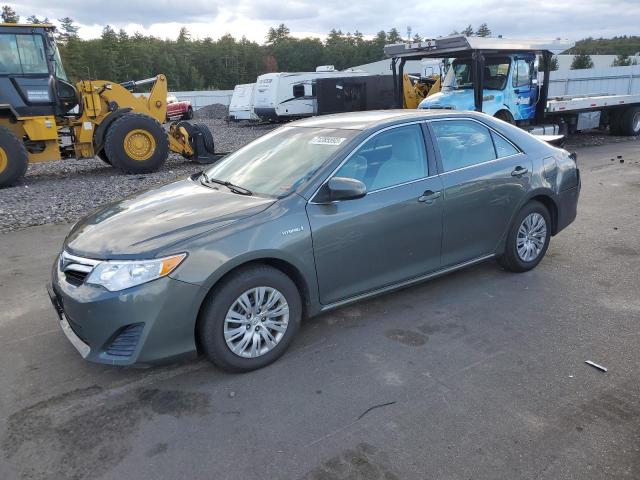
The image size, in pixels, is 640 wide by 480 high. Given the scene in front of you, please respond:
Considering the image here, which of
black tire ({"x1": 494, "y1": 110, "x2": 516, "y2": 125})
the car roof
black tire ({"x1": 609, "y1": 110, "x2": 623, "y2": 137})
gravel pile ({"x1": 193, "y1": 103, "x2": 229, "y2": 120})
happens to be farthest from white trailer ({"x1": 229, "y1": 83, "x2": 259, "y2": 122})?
the car roof

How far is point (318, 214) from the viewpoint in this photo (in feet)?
11.7

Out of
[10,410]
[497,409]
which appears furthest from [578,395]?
[10,410]

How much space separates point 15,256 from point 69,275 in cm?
333

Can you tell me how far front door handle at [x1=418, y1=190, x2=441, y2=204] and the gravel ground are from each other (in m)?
2.51

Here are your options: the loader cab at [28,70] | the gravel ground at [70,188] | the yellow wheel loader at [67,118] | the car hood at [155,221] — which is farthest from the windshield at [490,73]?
the car hood at [155,221]

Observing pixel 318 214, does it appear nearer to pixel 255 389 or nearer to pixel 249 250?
pixel 249 250

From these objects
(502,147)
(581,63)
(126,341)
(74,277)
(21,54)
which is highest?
(21,54)

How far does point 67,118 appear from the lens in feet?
37.2

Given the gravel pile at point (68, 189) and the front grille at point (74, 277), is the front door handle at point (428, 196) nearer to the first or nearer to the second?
the front grille at point (74, 277)

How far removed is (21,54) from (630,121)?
1696cm

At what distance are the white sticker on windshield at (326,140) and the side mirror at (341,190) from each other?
0.46m

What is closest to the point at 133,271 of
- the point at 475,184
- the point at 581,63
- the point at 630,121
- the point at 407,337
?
the point at 407,337

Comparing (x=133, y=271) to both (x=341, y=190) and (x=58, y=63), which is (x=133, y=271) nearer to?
(x=341, y=190)

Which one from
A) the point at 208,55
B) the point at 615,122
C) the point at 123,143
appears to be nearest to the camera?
the point at 123,143
